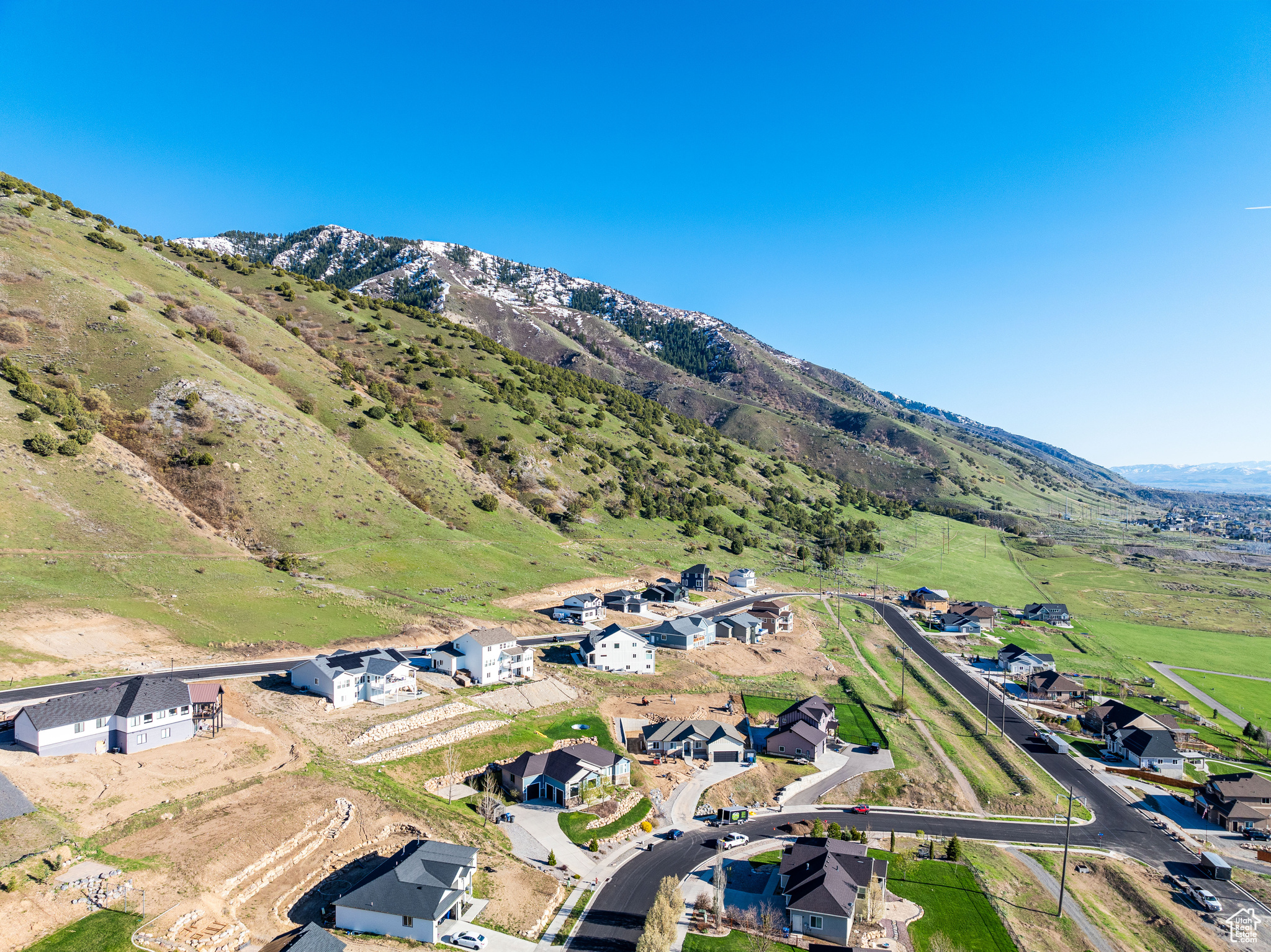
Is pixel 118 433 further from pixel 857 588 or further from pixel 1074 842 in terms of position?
pixel 857 588

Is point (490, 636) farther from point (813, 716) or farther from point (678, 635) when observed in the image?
point (813, 716)

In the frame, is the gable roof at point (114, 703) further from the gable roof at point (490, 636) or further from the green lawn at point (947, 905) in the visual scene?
the green lawn at point (947, 905)

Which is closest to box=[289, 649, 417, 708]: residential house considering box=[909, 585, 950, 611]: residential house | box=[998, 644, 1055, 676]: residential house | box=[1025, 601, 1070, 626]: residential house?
box=[998, 644, 1055, 676]: residential house

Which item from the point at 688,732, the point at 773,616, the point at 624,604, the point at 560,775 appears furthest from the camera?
the point at 773,616

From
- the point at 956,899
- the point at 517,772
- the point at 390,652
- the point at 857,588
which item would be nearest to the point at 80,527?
the point at 390,652

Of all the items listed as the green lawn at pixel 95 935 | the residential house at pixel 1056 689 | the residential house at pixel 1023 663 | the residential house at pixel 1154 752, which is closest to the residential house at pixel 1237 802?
the residential house at pixel 1154 752

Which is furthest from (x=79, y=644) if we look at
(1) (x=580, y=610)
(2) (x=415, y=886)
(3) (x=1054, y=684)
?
(3) (x=1054, y=684)

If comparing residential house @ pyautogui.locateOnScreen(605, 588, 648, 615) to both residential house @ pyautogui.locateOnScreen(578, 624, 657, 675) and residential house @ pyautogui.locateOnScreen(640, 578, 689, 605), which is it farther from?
residential house @ pyautogui.locateOnScreen(578, 624, 657, 675)

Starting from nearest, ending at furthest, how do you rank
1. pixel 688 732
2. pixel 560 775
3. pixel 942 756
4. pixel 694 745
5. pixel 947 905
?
1. pixel 947 905
2. pixel 560 775
3. pixel 694 745
4. pixel 688 732
5. pixel 942 756
